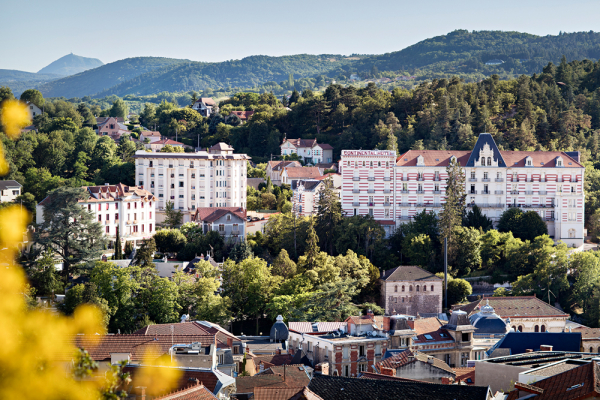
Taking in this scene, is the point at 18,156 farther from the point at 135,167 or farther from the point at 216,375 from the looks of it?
the point at 216,375

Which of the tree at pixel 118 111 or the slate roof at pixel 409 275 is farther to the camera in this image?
the tree at pixel 118 111

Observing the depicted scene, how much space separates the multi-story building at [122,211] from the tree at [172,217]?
1.48m

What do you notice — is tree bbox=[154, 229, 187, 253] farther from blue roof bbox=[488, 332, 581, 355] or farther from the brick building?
blue roof bbox=[488, 332, 581, 355]

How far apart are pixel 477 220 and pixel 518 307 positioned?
13.9 metres

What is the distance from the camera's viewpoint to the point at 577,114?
97000mm

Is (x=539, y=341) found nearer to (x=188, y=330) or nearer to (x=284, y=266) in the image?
(x=188, y=330)

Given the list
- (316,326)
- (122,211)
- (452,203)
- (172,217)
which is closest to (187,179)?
(172,217)

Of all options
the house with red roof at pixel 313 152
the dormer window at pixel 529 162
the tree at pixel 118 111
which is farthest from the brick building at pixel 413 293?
the tree at pixel 118 111

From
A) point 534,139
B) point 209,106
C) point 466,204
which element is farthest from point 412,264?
point 209,106

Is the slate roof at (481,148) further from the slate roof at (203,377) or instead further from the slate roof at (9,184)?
the slate roof at (203,377)

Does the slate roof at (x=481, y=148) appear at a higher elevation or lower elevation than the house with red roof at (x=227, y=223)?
higher

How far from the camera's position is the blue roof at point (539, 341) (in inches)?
1432

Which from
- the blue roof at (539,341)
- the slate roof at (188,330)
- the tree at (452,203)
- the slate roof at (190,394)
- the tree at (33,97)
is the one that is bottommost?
the slate roof at (188,330)

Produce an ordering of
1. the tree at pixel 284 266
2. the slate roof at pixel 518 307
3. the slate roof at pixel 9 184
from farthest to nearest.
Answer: the slate roof at pixel 9 184 < the tree at pixel 284 266 < the slate roof at pixel 518 307
